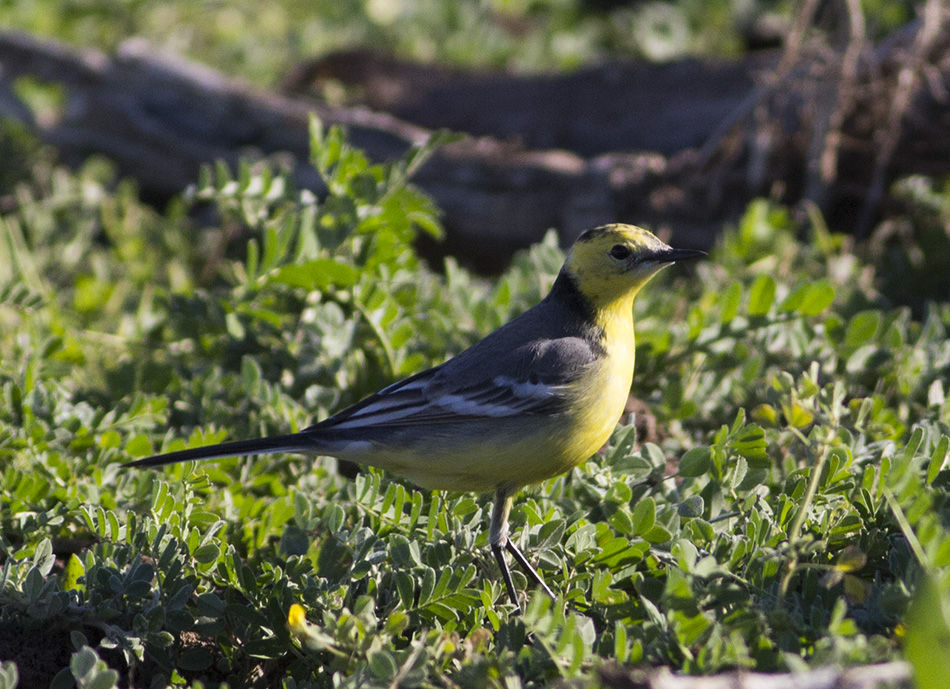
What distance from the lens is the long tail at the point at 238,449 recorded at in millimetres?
3389

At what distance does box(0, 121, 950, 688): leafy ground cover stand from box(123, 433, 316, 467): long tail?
116mm

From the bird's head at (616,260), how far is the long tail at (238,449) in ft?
4.36

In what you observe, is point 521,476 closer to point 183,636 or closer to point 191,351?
point 183,636

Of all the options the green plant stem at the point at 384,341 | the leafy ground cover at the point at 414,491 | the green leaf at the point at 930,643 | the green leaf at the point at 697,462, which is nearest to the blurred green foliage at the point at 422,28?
the leafy ground cover at the point at 414,491

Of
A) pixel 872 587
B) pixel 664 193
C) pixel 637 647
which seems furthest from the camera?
pixel 664 193

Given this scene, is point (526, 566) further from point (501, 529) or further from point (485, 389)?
point (485, 389)

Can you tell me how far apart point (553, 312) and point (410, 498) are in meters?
0.96

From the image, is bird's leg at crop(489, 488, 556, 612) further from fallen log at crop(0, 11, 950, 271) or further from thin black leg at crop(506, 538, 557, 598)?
fallen log at crop(0, 11, 950, 271)

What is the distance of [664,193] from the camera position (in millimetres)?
6793

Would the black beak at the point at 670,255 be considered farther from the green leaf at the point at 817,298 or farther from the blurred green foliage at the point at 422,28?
the blurred green foliage at the point at 422,28

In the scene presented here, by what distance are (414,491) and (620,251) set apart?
1278mm

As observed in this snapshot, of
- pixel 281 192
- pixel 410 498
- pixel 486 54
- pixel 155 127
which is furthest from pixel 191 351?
pixel 486 54

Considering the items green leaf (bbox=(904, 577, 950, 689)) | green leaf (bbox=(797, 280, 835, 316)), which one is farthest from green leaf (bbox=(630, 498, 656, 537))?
green leaf (bbox=(797, 280, 835, 316))

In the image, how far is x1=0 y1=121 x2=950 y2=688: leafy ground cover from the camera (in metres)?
2.77
